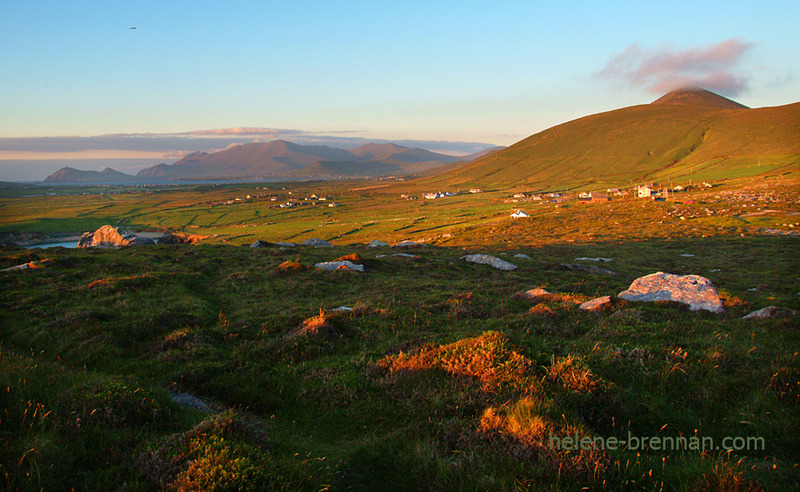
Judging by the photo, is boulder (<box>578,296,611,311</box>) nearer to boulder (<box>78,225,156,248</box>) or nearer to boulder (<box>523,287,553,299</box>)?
boulder (<box>523,287,553,299</box>)

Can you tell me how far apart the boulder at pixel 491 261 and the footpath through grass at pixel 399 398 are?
17.0 metres

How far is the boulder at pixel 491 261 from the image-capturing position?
106ft

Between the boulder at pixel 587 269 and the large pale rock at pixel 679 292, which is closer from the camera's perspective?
the large pale rock at pixel 679 292

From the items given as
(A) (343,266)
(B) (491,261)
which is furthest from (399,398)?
(B) (491,261)

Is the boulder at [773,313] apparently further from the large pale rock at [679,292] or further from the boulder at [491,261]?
the boulder at [491,261]

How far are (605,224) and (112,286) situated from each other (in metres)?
86.0

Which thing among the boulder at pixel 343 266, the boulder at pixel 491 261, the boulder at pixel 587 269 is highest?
the boulder at pixel 343 266

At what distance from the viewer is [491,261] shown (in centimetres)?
3400

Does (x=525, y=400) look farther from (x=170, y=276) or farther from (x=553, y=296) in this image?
(x=170, y=276)

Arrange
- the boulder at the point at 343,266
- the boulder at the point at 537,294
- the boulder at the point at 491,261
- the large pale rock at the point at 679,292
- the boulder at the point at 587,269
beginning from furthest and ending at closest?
1. the boulder at the point at 587,269
2. the boulder at the point at 491,261
3. the boulder at the point at 343,266
4. the boulder at the point at 537,294
5. the large pale rock at the point at 679,292

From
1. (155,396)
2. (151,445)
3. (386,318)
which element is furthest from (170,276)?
(151,445)

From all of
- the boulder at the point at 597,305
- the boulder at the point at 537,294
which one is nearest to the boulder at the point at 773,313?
the boulder at the point at 597,305

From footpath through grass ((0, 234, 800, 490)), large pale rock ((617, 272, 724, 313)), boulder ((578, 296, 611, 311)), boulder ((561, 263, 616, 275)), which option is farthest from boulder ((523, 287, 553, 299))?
boulder ((561, 263, 616, 275))

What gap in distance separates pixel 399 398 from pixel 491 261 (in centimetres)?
2756
